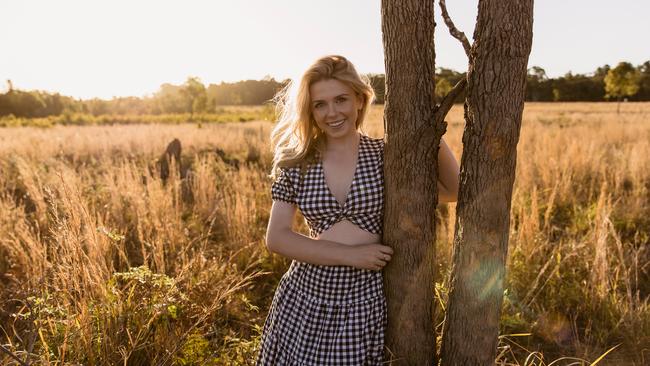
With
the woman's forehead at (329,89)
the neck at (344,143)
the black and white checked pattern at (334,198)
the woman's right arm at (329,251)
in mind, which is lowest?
the woman's right arm at (329,251)

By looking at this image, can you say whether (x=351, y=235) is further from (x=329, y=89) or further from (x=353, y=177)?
(x=329, y=89)

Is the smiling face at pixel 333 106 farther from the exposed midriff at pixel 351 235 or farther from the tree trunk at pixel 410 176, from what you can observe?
the exposed midriff at pixel 351 235

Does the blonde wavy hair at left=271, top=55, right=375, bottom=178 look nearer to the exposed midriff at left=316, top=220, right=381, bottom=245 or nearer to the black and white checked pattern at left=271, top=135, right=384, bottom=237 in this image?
the black and white checked pattern at left=271, top=135, right=384, bottom=237

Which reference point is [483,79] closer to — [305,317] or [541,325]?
[305,317]

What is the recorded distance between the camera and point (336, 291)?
1731 mm

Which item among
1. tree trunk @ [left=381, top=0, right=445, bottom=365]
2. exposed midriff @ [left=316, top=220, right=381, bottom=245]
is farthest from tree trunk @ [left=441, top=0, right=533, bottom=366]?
exposed midriff @ [left=316, top=220, right=381, bottom=245]

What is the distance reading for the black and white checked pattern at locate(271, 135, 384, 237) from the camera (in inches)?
67.0

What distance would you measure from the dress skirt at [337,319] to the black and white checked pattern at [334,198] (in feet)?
0.63

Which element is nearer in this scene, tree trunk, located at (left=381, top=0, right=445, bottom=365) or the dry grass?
tree trunk, located at (left=381, top=0, right=445, bottom=365)

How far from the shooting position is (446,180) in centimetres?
168

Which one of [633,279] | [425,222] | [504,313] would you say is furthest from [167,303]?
[633,279]

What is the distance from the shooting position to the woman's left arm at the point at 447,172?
1.66 metres

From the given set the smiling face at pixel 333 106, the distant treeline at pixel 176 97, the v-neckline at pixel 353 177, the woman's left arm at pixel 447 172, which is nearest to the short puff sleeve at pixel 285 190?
Result: the v-neckline at pixel 353 177

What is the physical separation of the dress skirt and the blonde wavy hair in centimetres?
46
